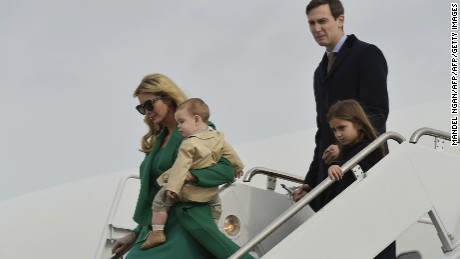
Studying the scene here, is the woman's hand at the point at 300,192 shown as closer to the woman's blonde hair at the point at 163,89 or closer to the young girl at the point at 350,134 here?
the young girl at the point at 350,134

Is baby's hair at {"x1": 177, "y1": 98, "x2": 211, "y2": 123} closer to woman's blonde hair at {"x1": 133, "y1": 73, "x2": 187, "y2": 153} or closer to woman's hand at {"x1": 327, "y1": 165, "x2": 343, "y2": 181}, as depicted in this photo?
woman's blonde hair at {"x1": 133, "y1": 73, "x2": 187, "y2": 153}

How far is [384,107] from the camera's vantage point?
6055 millimetres

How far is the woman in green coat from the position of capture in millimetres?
5309

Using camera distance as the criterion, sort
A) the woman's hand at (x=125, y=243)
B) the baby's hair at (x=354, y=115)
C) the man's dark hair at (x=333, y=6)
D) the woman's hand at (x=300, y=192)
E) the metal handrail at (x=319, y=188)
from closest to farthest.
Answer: the metal handrail at (x=319, y=188) < the baby's hair at (x=354, y=115) < the woman's hand at (x=125, y=243) < the man's dark hair at (x=333, y=6) < the woman's hand at (x=300, y=192)

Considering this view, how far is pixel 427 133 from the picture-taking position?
5.99 metres

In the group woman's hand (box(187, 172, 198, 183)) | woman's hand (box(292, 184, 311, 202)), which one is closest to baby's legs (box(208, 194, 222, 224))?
woman's hand (box(187, 172, 198, 183))

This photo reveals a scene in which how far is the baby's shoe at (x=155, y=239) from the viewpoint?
5.35 meters

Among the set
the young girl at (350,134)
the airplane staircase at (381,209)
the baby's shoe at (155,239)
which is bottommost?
the airplane staircase at (381,209)

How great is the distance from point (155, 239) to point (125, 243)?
1.88ft

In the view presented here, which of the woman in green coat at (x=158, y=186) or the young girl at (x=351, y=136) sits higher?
the woman in green coat at (x=158, y=186)

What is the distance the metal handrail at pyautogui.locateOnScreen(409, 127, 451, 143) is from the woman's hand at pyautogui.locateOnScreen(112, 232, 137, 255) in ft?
5.29

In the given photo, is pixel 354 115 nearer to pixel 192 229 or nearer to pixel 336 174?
pixel 336 174

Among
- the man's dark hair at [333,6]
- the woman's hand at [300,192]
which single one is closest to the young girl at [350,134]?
the woman's hand at [300,192]

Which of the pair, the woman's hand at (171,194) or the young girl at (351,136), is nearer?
the woman's hand at (171,194)
